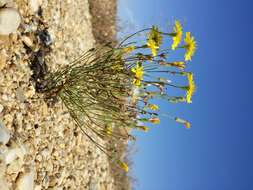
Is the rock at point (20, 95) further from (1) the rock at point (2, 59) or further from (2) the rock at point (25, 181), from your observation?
(2) the rock at point (25, 181)

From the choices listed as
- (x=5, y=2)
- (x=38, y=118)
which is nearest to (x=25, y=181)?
(x=38, y=118)

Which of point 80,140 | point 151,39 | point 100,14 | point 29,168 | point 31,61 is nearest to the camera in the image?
point 151,39

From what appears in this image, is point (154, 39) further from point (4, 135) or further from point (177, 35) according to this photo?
point (4, 135)

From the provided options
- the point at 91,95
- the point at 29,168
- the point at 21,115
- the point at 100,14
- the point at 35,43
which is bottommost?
the point at 29,168

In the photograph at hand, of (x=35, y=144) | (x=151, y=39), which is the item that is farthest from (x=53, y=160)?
(x=151, y=39)

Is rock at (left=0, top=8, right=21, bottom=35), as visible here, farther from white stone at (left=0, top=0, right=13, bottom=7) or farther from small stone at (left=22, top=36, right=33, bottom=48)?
small stone at (left=22, top=36, right=33, bottom=48)

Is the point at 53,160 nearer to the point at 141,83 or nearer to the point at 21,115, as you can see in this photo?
the point at 21,115
